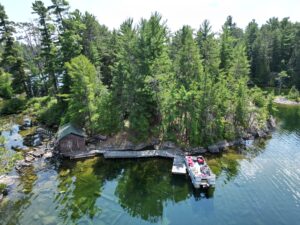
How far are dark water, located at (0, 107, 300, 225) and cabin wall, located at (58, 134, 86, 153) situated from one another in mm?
2475

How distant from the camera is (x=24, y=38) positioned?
59375 mm

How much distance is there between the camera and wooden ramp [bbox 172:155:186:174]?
98.1 feet

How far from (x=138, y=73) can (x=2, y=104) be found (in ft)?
121

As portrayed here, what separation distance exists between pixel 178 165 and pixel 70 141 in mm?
15463

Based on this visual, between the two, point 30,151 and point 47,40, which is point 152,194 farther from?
point 47,40

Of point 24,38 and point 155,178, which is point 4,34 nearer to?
point 24,38

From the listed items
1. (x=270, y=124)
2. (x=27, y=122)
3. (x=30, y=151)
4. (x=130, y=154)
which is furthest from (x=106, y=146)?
(x=270, y=124)

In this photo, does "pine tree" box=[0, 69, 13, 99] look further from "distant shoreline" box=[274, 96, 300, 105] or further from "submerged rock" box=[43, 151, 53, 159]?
A: "distant shoreline" box=[274, 96, 300, 105]

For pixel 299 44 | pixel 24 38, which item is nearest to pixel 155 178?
pixel 24 38

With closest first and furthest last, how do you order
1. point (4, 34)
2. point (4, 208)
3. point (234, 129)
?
1. point (4, 208)
2. point (234, 129)
3. point (4, 34)

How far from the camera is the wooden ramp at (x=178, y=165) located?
29.9 m

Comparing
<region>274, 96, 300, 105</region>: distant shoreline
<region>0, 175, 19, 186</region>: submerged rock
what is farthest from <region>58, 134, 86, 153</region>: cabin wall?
<region>274, 96, 300, 105</region>: distant shoreline

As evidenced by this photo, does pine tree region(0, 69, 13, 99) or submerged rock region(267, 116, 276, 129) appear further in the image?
pine tree region(0, 69, 13, 99)

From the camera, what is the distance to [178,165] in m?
31.1
